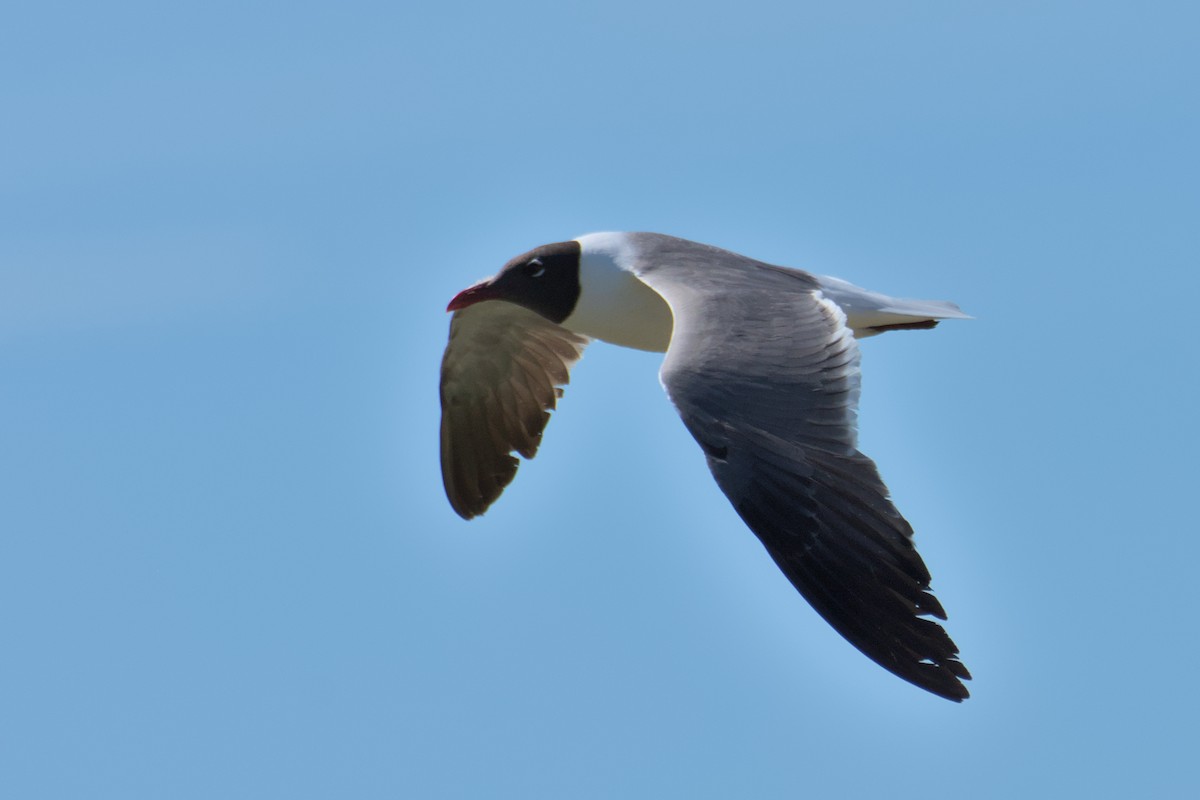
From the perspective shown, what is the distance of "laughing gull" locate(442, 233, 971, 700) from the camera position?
324 inches

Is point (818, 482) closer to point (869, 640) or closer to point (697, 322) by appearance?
point (869, 640)

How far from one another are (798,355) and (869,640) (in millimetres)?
1660

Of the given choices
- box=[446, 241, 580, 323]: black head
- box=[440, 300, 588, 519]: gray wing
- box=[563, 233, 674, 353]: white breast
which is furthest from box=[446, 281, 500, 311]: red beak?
box=[440, 300, 588, 519]: gray wing

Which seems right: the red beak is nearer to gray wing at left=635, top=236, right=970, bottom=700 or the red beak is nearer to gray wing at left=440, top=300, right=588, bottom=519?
→ gray wing at left=440, top=300, right=588, bottom=519

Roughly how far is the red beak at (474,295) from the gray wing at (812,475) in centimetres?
→ 226

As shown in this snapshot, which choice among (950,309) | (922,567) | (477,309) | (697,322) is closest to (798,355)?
(697,322)

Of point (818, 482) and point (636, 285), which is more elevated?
point (636, 285)

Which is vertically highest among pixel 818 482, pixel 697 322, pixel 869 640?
pixel 697 322

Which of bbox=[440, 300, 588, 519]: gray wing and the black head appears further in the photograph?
bbox=[440, 300, 588, 519]: gray wing

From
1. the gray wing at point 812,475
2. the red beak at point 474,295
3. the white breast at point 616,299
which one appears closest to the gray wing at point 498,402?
the red beak at point 474,295

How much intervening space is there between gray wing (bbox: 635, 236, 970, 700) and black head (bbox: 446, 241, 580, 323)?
1.87 metres

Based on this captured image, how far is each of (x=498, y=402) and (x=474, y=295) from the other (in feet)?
3.85

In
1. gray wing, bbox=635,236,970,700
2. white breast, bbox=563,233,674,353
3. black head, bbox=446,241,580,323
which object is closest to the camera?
gray wing, bbox=635,236,970,700

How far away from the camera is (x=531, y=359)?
12.5 m
